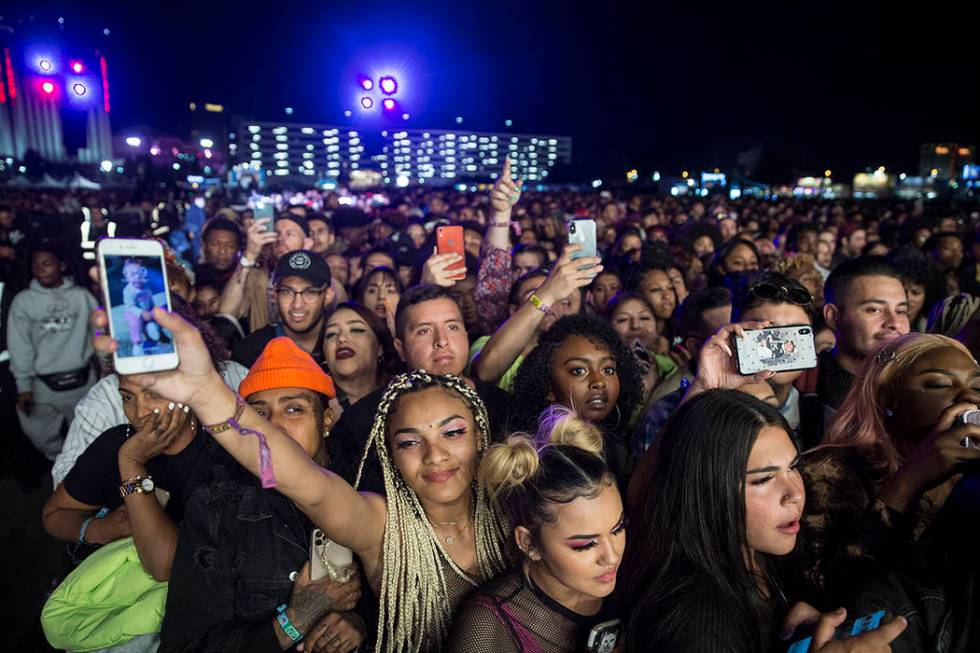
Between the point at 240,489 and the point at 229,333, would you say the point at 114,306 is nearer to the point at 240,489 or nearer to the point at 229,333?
the point at 240,489

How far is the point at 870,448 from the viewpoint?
249cm

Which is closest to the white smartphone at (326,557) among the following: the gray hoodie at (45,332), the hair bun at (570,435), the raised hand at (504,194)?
the hair bun at (570,435)

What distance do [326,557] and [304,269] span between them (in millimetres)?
2637

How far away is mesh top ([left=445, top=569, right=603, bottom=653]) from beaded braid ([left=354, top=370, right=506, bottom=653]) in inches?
8.8

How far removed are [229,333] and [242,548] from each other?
2.96 meters

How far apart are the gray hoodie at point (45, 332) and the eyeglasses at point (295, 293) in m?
2.71

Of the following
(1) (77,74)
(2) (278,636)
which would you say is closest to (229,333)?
(2) (278,636)

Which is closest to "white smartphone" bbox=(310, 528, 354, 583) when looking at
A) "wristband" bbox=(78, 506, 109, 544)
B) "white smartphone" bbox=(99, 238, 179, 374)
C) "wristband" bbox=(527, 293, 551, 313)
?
"white smartphone" bbox=(99, 238, 179, 374)

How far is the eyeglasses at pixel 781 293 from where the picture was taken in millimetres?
3256

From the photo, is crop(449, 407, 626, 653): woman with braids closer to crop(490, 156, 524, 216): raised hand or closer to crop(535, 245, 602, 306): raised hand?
crop(535, 245, 602, 306): raised hand

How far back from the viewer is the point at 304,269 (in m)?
4.38

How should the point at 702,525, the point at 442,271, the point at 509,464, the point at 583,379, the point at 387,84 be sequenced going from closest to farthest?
the point at 702,525 < the point at 509,464 < the point at 583,379 < the point at 442,271 < the point at 387,84

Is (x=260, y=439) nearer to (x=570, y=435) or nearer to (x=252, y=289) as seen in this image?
(x=570, y=435)

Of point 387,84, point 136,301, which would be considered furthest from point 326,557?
point 387,84
